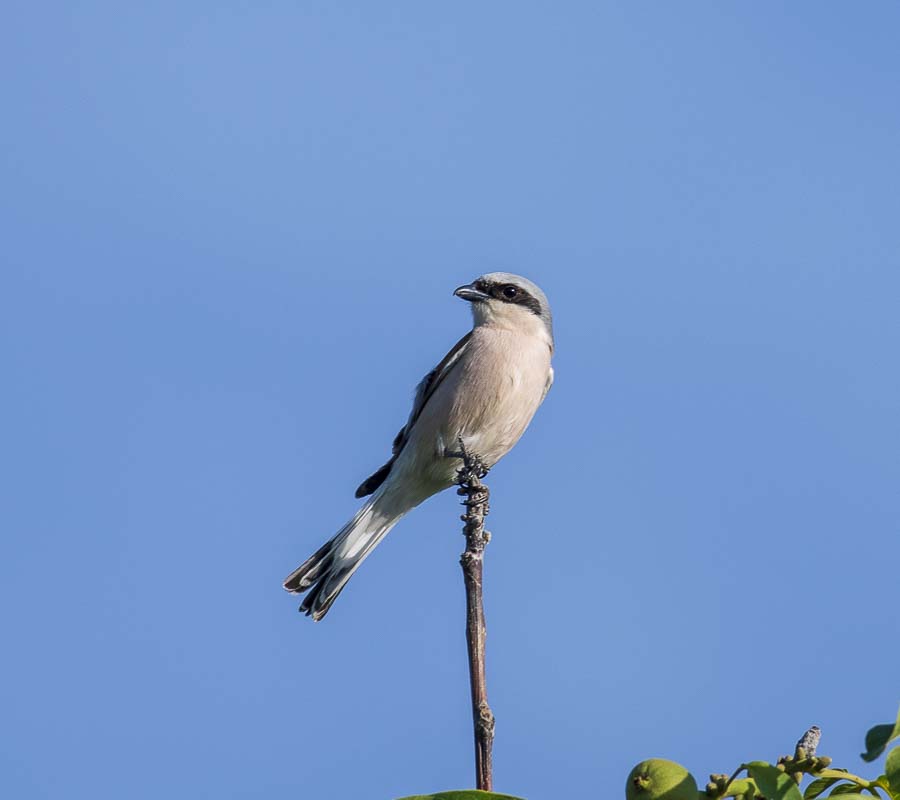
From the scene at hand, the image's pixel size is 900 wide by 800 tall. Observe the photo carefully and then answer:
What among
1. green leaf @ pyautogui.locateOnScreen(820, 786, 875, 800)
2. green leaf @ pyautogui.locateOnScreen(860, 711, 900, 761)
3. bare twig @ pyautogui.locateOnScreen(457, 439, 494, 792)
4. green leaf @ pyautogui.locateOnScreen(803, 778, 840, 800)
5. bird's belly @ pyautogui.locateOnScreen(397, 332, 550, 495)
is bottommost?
green leaf @ pyautogui.locateOnScreen(820, 786, 875, 800)

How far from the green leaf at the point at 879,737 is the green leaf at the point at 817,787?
0.31 feet

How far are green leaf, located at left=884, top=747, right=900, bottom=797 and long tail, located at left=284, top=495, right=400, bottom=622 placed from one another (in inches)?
207

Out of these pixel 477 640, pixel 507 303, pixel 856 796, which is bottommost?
pixel 856 796

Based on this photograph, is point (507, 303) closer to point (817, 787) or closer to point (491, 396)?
point (491, 396)

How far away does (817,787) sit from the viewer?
7.06 ft

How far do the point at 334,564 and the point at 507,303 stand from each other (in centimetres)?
194

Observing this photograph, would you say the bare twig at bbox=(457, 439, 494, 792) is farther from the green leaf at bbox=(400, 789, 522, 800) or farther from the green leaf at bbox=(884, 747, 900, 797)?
the green leaf at bbox=(884, 747, 900, 797)

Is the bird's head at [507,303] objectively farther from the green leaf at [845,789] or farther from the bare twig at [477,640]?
the green leaf at [845,789]

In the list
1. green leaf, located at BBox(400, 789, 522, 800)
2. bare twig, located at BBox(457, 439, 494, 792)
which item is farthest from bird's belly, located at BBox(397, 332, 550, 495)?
green leaf, located at BBox(400, 789, 522, 800)

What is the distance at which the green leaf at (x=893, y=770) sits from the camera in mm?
2096

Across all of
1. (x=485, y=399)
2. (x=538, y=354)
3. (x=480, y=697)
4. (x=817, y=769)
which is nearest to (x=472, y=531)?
(x=480, y=697)

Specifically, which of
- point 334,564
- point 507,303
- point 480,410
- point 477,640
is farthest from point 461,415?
point 477,640

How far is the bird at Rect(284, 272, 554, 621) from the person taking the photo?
6805 mm

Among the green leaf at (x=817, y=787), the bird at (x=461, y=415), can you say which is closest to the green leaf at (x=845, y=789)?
the green leaf at (x=817, y=787)
